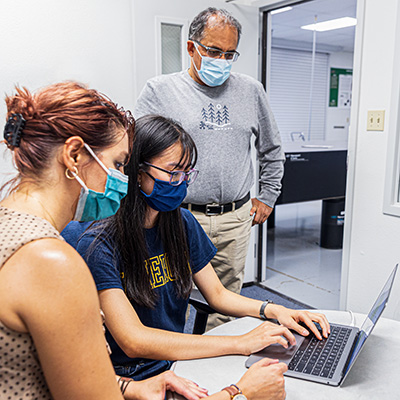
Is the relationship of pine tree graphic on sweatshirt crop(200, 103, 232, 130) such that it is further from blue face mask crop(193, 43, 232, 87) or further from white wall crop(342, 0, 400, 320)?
white wall crop(342, 0, 400, 320)

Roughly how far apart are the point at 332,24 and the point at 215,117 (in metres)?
5.08

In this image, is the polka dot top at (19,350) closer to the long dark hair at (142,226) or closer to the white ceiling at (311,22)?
the long dark hair at (142,226)

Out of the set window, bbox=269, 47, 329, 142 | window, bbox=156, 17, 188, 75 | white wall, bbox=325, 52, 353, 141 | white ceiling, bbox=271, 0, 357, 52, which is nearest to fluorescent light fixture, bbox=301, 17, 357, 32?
white ceiling, bbox=271, 0, 357, 52

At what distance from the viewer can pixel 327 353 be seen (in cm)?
106

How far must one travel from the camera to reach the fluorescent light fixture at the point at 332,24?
5.94m

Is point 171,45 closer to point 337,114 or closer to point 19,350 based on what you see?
point 19,350

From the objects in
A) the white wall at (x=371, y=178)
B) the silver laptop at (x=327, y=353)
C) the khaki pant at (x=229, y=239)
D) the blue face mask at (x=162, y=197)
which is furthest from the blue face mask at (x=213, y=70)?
the silver laptop at (x=327, y=353)

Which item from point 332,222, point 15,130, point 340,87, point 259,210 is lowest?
point 332,222

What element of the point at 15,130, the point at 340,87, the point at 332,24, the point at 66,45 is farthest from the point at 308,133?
the point at 15,130

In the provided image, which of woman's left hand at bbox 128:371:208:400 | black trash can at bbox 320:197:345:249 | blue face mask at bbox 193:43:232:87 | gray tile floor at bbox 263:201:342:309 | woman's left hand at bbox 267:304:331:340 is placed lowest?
gray tile floor at bbox 263:201:342:309

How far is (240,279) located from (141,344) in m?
1.13

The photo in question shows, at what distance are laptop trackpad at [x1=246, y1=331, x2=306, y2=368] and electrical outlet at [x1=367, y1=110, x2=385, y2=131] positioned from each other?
1.38 meters

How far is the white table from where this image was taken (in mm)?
923

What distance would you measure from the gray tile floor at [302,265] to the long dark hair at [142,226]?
6.03 feet
